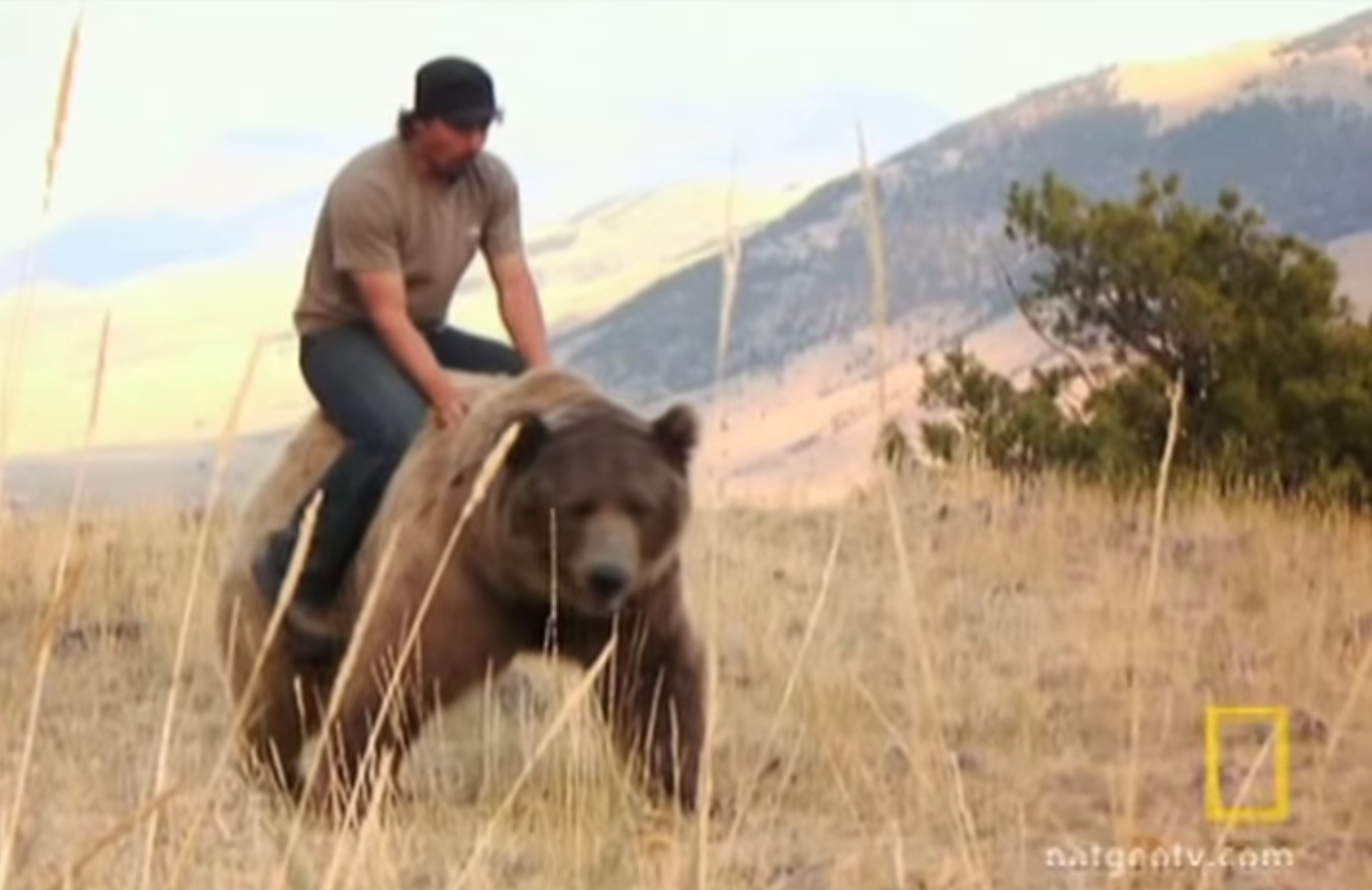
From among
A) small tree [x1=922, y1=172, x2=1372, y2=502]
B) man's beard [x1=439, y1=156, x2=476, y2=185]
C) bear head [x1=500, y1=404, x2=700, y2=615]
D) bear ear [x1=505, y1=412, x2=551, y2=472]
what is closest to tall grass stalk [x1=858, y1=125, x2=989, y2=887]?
bear head [x1=500, y1=404, x2=700, y2=615]

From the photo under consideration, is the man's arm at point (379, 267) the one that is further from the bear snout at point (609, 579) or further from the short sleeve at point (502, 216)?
the bear snout at point (609, 579)

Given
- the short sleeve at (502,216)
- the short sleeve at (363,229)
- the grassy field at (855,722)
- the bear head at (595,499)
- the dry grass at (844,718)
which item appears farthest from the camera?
the short sleeve at (502,216)

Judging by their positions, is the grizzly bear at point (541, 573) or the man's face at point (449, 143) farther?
the man's face at point (449, 143)

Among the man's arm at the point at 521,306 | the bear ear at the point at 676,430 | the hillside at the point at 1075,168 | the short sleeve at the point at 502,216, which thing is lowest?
the hillside at the point at 1075,168

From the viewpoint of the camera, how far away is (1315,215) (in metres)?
71.7

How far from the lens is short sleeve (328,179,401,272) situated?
7500mm

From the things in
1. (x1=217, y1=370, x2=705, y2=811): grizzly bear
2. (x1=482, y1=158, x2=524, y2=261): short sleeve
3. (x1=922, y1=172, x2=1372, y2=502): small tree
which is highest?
(x1=482, y1=158, x2=524, y2=261): short sleeve

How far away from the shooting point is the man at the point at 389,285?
24.4 feet

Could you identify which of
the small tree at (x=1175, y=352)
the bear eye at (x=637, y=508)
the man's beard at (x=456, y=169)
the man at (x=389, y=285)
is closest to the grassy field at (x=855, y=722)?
the bear eye at (x=637, y=508)

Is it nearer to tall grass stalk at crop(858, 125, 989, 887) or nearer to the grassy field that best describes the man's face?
the grassy field

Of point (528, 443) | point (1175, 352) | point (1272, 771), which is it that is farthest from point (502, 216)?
point (1175, 352)

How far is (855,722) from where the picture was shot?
815cm

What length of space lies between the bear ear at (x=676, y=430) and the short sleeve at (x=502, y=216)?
2.82 feet

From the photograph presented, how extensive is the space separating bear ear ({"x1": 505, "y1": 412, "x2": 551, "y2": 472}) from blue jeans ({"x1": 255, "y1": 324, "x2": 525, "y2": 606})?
37 centimetres
